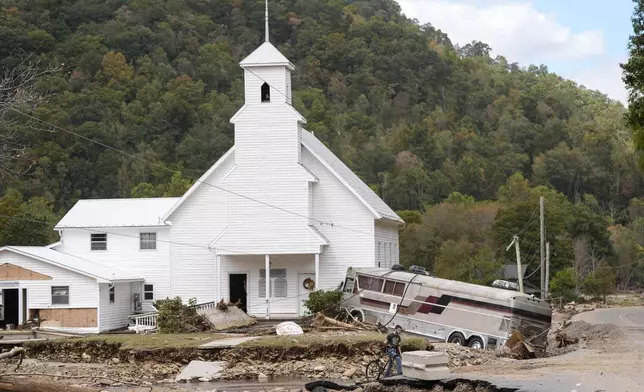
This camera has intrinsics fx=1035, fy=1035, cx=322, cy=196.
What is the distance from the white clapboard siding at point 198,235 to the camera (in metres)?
→ 51.4

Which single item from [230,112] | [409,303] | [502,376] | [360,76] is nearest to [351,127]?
[360,76]

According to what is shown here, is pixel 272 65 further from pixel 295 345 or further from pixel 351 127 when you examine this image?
pixel 351 127

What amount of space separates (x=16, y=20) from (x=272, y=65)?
73655 mm

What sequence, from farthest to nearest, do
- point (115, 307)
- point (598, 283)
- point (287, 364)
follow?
point (598, 283) → point (115, 307) → point (287, 364)

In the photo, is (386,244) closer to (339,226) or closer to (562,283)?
(339,226)

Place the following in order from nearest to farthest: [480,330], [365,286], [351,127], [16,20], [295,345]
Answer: [295,345] → [480,330] → [365,286] → [16,20] → [351,127]

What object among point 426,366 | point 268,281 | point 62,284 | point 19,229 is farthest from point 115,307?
point 426,366

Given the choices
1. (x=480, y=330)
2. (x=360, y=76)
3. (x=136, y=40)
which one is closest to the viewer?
(x=480, y=330)

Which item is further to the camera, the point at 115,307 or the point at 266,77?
the point at 266,77

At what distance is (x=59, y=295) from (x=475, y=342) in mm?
19822

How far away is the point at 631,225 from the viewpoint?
12875 centimetres

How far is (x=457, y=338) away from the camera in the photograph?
40.8 metres

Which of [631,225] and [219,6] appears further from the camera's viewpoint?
[219,6]

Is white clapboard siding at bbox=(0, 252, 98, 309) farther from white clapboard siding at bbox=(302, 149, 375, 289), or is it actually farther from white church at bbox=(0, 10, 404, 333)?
white clapboard siding at bbox=(302, 149, 375, 289)
